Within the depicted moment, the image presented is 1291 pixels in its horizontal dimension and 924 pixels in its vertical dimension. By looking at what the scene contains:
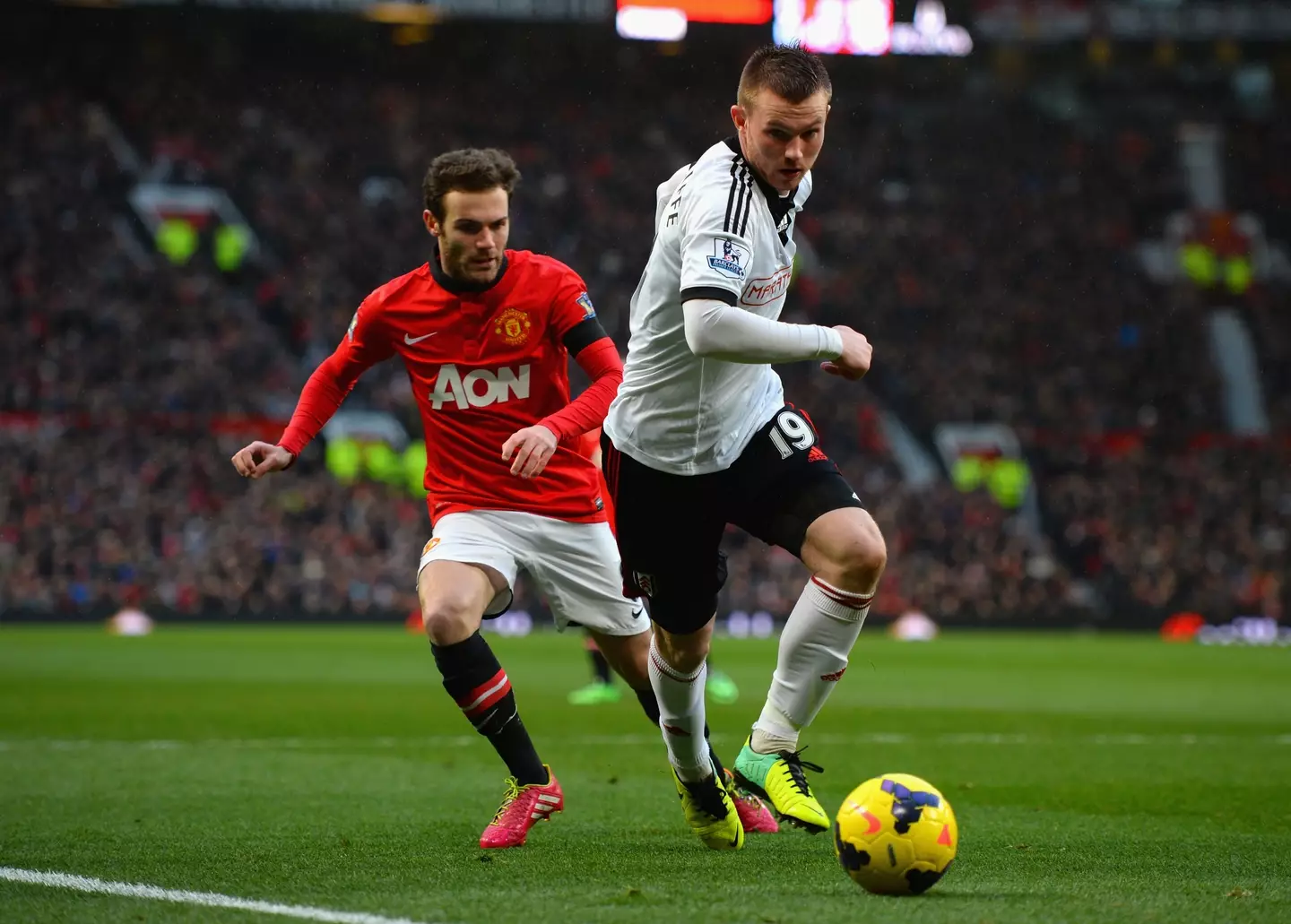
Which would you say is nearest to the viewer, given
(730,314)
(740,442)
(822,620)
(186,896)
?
Result: (186,896)

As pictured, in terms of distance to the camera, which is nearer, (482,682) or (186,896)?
(186,896)

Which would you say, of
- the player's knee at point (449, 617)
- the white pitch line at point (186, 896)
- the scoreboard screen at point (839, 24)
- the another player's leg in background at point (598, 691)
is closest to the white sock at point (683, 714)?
the player's knee at point (449, 617)

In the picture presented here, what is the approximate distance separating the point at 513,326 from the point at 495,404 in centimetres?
31

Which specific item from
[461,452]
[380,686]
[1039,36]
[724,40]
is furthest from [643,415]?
[1039,36]

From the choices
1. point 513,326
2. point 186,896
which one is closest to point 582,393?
point 513,326

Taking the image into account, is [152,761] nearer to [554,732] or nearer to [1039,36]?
[554,732]

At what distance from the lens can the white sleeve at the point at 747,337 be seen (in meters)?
5.12

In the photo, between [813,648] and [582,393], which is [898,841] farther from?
[582,393]

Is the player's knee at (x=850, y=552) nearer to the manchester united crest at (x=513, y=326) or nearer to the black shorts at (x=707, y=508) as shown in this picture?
the black shorts at (x=707, y=508)

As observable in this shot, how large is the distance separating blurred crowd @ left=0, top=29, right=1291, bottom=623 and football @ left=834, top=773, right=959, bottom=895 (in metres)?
26.0

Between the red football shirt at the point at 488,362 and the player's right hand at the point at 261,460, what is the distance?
110 mm

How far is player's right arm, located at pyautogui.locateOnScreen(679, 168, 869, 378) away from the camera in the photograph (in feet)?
16.8

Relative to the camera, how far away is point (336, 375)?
6785 millimetres

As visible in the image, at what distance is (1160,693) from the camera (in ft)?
52.9
